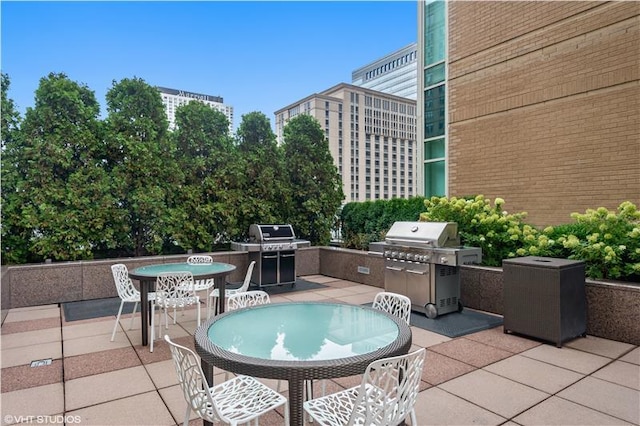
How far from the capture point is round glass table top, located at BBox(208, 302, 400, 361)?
1.82 meters

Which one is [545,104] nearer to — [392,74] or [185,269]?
[185,269]

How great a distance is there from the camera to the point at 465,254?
181 inches

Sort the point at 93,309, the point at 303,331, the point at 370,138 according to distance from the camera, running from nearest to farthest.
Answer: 1. the point at 303,331
2. the point at 93,309
3. the point at 370,138

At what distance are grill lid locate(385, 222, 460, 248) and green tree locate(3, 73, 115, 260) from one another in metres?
4.84

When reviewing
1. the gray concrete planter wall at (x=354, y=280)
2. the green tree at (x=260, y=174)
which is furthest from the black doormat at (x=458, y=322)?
the green tree at (x=260, y=174)

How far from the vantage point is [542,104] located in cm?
651

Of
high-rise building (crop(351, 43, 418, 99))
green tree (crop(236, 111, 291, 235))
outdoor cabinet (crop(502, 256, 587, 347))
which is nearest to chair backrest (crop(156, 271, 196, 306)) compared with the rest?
outdoor cabinet (crop(502, 256, 587, 347))

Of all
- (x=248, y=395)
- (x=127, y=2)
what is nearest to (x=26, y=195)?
(x=127, y=2)

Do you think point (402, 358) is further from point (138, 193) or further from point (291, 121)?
point (291, 121)

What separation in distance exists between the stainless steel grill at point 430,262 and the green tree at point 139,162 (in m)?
4.29

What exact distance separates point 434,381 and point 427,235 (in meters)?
2.27

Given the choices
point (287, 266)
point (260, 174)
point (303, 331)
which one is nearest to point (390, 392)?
point (303, 331)

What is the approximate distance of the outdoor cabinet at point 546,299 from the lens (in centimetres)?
370

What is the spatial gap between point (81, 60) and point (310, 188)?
4913 millimetres
